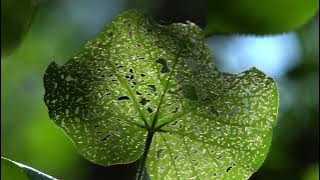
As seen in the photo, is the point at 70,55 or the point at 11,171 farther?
the point at 70,55

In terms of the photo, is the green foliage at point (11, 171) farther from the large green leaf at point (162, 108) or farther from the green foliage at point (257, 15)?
the green foliage at point (257, 15)

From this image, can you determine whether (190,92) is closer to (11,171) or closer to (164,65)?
(164,65)

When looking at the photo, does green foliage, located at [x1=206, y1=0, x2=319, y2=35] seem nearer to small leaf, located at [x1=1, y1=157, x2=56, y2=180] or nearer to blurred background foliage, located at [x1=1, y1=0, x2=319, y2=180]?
blurred background foliage, located at [x1=1, y1=0, x2=319, y2=180]

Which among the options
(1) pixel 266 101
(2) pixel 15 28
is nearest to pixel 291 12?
(1) pixel 266 101

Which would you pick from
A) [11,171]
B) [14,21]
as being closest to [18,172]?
[11,171]

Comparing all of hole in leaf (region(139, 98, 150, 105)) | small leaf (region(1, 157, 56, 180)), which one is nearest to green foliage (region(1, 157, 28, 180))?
small leaf (region(1, 157, 56, 180))

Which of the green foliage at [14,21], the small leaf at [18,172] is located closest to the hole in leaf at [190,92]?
the small leaf at [18,172]
